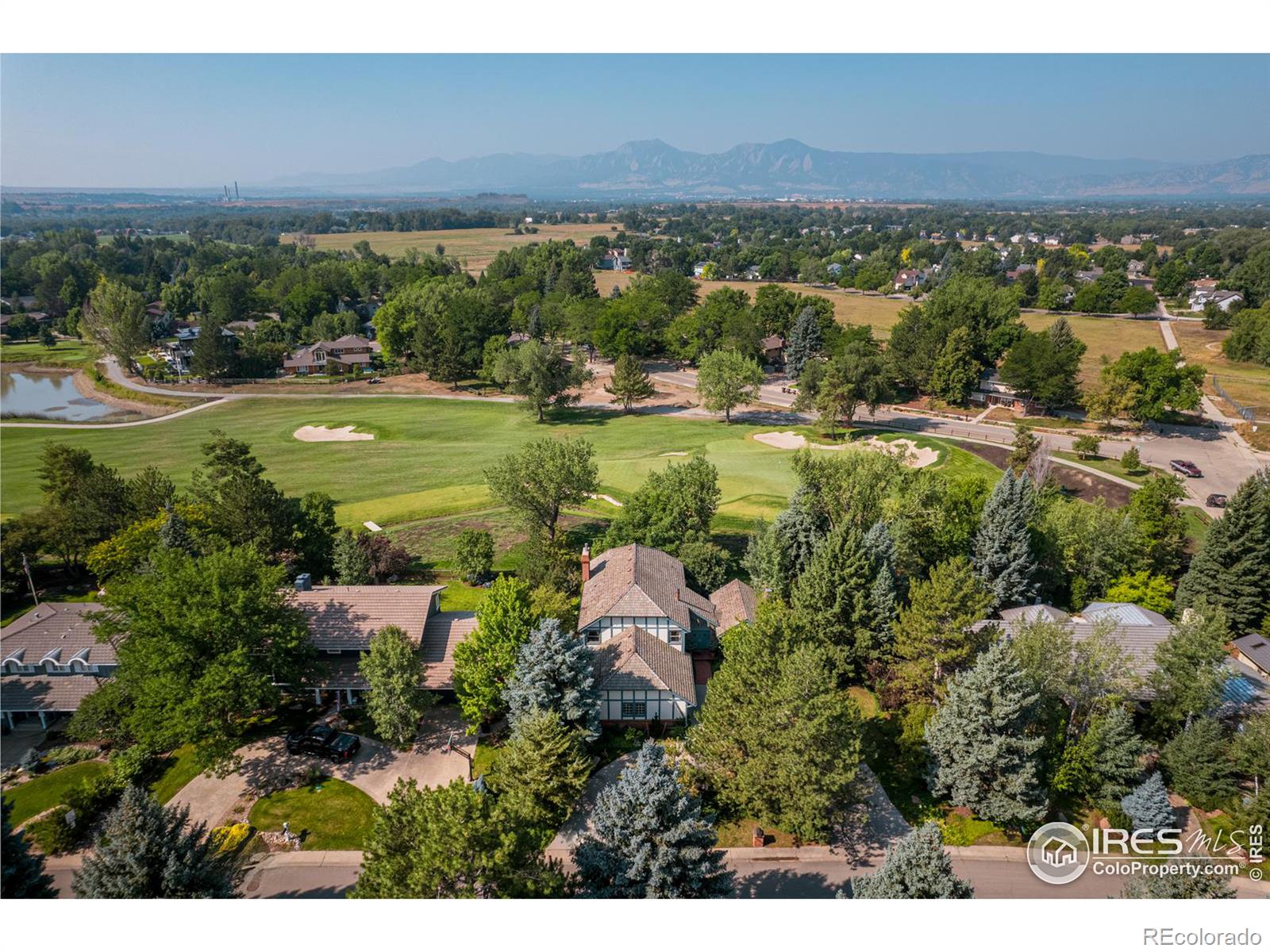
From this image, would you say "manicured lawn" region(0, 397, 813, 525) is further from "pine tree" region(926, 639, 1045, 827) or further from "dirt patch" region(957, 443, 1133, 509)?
"pine tree" region(926, 639, 1045, 827)

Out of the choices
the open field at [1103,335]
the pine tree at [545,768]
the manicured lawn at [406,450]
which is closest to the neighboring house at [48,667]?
the pine tree at [545,768]

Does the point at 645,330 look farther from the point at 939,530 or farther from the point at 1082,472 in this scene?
the point at 939,530

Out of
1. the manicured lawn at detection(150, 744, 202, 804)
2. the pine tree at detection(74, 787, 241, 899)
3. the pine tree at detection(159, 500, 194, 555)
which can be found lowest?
the manicured lawn at detection(150, 744, 202, 804)

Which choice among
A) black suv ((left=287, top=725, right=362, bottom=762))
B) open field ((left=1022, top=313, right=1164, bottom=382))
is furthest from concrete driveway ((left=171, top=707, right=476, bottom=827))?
open field ((left=1022, top=313, right=1164, bottom=382))

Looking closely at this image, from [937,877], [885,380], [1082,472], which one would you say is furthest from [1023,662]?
[885,380]

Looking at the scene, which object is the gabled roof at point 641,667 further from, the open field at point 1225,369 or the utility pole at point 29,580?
the open field at point 1225,369

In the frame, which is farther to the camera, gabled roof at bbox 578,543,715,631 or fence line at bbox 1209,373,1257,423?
fence line at bbox 1209,373,1257,423

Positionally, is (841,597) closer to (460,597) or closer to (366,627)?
(460,597)
